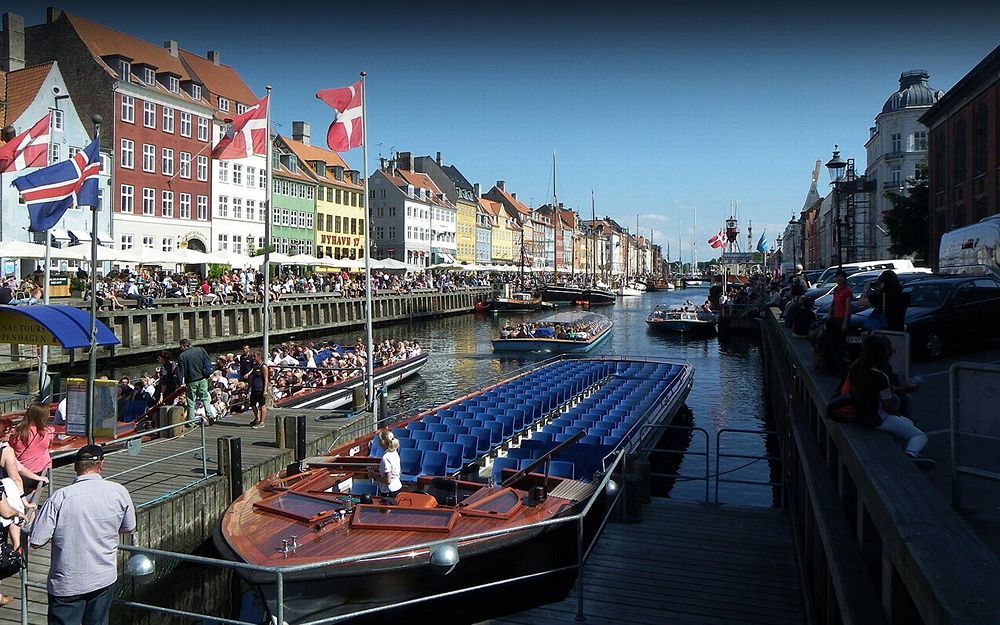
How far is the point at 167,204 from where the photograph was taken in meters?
56.7

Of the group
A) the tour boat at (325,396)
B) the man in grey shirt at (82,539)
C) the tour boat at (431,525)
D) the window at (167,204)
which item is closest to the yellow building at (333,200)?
the window at (167,204)

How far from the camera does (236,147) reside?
21078 mm

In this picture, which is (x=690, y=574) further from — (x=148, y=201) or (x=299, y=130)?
(x=299, y=130)

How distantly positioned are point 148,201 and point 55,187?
1647 inches

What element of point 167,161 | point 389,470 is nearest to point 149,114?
point 167,161

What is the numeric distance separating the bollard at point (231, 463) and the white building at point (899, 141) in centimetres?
6746

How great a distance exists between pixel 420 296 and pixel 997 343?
59.2 meters

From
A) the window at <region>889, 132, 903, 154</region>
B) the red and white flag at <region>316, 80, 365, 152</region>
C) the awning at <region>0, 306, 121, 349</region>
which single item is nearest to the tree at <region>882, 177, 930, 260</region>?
the window at <region>889, 132, 903, 154</region>

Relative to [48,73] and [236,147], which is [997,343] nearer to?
[236,147]

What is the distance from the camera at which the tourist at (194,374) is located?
16.6 metres

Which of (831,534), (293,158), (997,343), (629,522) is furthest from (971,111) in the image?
(293,158)

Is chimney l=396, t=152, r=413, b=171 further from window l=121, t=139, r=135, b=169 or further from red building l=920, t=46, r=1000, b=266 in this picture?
red building l=920, t=46, r=1000, b=266

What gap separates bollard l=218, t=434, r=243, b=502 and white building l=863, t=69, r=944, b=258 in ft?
221

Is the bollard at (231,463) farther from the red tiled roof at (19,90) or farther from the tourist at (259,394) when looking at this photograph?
the red tiled roof at (19,90)
